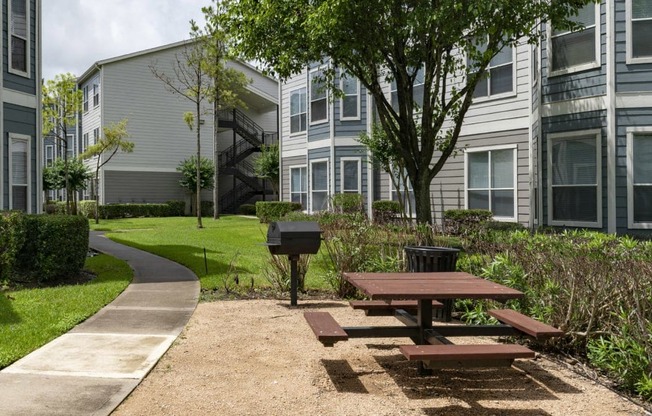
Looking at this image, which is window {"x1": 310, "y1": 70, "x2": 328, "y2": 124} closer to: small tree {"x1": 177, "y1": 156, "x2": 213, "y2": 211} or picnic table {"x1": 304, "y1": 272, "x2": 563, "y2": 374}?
small tree {"x1": 177, "y1": 156, "x2": 213, "y2": 211}

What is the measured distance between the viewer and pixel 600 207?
1228 cm

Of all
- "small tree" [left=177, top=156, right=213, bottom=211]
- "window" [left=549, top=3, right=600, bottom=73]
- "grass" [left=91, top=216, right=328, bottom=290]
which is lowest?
Result: "grass" [left=91, top=216, right=328, bottom=290]

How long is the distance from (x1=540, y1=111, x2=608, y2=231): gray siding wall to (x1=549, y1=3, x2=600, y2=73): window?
3.43 feet

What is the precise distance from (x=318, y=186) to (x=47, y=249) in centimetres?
1433

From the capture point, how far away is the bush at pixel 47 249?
1002 centimetres

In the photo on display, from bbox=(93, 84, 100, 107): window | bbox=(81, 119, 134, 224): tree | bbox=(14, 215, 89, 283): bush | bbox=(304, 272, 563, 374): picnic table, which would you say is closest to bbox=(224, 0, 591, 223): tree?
bbox=(14, 215, 89, 283): bush

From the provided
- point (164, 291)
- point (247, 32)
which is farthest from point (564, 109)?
point (164, 291)

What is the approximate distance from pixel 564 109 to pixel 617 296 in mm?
8501

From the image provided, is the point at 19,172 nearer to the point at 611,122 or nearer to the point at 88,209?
the point at 611,122

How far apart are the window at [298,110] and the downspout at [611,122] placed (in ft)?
47.9

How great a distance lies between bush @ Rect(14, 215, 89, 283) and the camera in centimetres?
1002

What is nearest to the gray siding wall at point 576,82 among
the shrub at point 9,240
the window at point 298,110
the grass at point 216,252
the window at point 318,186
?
the grass at point 216,252

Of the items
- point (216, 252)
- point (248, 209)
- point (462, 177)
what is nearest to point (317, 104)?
point (462, 177)

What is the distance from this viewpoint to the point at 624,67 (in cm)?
1198
